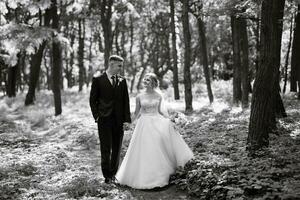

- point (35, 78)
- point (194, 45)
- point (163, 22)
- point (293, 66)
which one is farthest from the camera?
point (194, 45)

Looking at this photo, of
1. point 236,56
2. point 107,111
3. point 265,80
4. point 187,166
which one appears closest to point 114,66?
point 107,111

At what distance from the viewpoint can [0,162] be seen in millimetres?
10047

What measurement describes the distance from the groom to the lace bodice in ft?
1.56

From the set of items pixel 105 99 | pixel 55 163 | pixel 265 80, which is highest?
pixel 265 80

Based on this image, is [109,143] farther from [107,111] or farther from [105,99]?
[105,99]

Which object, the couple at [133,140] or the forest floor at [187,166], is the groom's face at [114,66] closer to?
the couple at [133,140]

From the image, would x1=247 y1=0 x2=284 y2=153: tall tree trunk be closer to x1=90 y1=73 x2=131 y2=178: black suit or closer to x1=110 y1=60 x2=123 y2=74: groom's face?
x1=90 y1=73 x2=131 y2=178: black suit

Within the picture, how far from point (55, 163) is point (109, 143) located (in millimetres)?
2482

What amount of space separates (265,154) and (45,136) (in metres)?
9.51

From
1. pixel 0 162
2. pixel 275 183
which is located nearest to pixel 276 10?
pixel 275 183

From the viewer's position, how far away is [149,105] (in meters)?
8.69

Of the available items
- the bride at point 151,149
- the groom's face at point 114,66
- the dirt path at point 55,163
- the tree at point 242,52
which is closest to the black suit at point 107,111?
the groom's face at point 114,66

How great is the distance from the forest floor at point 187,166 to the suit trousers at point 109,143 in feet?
1.26

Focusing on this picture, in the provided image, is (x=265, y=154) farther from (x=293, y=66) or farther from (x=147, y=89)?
(x=293, y=66)
